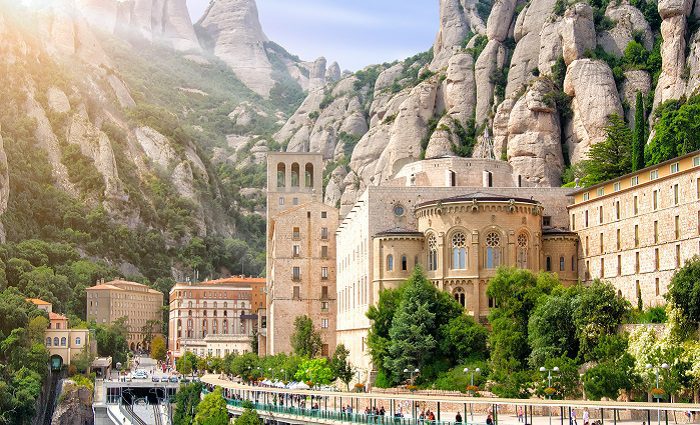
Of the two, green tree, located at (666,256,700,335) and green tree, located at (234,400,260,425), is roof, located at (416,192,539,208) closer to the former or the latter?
green tree, located at (234,400,260,425)

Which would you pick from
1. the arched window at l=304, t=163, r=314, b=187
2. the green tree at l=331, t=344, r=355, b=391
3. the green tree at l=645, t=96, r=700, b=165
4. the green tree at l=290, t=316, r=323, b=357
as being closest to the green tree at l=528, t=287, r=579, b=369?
the green tree at l=331, t=344, r=355, b=391

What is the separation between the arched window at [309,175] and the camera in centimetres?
12506

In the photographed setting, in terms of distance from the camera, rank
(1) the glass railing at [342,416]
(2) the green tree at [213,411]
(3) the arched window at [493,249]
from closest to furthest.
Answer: (1) the glass railing at [342,416]
(3) the arched window at [493,249]
(2) the green tree at [213,411]

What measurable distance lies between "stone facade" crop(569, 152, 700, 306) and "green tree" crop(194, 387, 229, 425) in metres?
24.9

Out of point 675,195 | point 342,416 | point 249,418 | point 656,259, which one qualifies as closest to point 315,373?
point 249,418

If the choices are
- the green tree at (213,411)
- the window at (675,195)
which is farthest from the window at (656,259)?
the green tree at (213,411)

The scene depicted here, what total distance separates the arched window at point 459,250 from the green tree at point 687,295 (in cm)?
1964

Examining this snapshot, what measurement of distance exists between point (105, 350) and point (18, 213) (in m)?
25.7

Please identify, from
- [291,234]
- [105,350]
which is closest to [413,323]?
[291,234]

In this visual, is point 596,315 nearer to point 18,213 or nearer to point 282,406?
point 282,406

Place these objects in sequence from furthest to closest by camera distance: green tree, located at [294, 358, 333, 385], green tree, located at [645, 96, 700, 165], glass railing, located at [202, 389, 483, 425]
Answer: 1. green tree, located at [645, 96, 700, 165]
2. green tree, located at [294, 358, 333, 385]
3. glass railing, located at [202, 389, 483, 425]

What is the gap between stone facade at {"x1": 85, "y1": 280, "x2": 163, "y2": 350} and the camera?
171750mm

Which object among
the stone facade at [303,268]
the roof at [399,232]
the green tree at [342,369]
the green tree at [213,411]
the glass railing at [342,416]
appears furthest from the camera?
the stone facade at [303,268]

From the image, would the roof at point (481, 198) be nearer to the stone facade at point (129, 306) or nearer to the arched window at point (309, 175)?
the arched window at point (309, 175)
